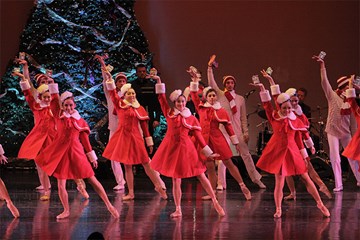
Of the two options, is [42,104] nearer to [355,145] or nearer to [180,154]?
[180,154]

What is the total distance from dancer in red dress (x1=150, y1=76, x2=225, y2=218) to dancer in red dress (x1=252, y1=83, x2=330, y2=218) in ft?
2.00

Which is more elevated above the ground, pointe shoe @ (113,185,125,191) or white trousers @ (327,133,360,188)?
white trousers @ (327,133,360,188)

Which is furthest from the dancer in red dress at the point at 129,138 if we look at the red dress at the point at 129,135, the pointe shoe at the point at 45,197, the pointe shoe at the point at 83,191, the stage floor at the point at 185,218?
the pointe shoe at the point at 45,197

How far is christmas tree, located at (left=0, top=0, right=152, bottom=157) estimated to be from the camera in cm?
1305

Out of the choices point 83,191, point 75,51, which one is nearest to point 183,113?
point 83,191

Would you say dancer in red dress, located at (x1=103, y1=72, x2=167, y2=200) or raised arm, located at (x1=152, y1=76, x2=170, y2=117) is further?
dancer in red dress, located at (x1=103, y1=72, x2=167, y2=200)

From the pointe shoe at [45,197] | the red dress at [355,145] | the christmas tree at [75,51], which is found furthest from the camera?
the christmas tree at [75,51]

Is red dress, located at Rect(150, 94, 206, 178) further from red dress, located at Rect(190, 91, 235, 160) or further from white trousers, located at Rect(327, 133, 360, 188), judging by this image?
white trousers, located at Rect(327, 133, 360, 188)

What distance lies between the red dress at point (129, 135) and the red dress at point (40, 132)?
2.52 ft

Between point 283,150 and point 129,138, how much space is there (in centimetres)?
217

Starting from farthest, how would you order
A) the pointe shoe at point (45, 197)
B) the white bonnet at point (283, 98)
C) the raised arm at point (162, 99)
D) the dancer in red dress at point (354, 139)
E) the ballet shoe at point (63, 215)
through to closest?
the dancer in red dress at point (354, 139) < the pointe shoe at point (45, 197) < the raised arm at point (162, 99) < the white bonnet at point (283, 98) < the ballet shoe at point (63, 215)

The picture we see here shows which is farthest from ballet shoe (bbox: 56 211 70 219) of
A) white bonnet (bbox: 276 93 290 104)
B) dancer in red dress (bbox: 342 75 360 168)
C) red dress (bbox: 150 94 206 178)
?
dancer in red dress (bbox: 342 75 360 168)

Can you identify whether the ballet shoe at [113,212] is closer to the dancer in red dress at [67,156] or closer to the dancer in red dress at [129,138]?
the dancer in red dress at [67,156]

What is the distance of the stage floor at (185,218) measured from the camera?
280 inches
